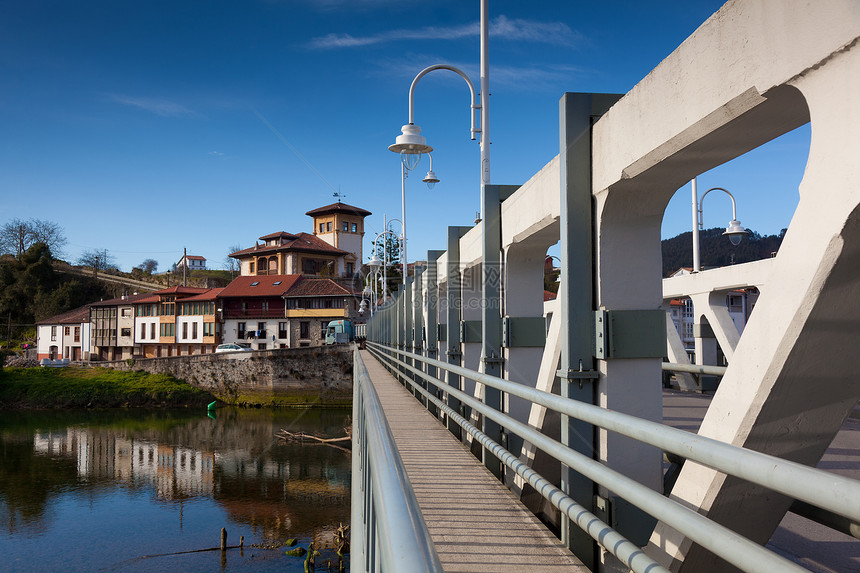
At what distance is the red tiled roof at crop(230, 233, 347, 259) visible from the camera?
80.9 m

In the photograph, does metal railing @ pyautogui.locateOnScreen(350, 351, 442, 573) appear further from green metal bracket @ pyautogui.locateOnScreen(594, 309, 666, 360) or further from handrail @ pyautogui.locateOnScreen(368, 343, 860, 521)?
green metal bracket @ pyautogui.locateOnScreen(594, 309, 666, 360)

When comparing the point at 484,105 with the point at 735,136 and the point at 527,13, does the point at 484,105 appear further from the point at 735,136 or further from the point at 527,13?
the point at 735,136

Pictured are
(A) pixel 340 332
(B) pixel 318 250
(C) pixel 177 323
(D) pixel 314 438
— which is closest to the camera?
(D) pixel 314 438

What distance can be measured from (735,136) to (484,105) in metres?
5.98

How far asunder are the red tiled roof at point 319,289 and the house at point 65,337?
26.1 m

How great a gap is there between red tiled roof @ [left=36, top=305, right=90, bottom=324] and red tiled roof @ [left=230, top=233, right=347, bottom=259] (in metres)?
18.7

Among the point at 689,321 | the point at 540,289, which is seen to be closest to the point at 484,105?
the point at 540,289

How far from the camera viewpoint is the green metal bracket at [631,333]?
4176 mm

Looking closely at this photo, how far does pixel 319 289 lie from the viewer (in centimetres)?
6588

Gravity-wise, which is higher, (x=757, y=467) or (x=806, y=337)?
(x=806, y=337)

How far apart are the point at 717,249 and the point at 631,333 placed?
68.9m

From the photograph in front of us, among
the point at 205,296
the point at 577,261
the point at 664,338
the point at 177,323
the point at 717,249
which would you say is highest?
the point at 717,249

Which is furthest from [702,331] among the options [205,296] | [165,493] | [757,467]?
[205,296]

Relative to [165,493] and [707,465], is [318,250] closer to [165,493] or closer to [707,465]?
[165,493]
